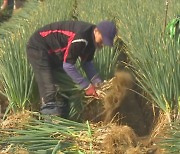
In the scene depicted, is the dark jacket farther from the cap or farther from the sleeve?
the cap

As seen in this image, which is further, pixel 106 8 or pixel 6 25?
pixel 6 25

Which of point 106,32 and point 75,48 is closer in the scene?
point 106,32

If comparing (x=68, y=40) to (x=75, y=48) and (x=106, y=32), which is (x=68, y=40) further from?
(x=106, y=32)

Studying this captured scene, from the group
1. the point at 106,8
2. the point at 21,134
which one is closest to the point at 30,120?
the point at 21,134

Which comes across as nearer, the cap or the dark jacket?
the cap

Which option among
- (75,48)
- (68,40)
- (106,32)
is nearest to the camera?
(106,32)

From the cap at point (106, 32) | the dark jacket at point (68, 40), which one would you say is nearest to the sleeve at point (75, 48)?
the dark jacket at point (68, 40)

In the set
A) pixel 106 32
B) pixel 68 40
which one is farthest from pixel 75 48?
pixel 106 32

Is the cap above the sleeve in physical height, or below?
above

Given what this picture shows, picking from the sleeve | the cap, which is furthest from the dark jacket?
the cap

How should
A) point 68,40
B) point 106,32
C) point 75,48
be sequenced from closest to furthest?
1. point 106,32
2. point 75,48
3. point 68,40

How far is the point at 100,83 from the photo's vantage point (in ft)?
12.6

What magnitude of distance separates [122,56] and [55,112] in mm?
1440

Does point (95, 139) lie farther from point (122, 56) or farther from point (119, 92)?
point (122, 56)
